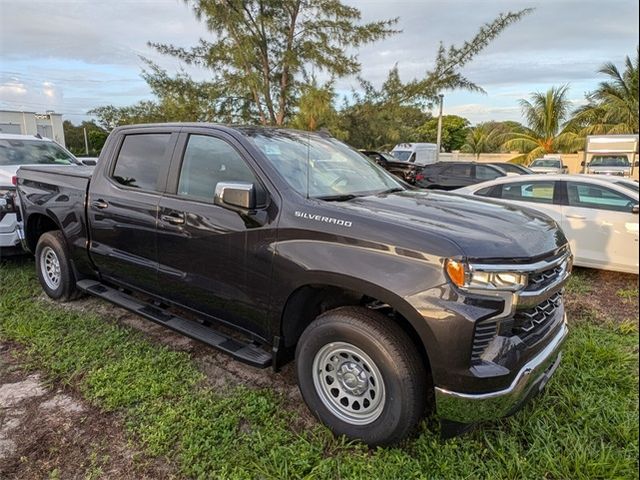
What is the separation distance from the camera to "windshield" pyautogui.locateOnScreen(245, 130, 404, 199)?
9.29 feet

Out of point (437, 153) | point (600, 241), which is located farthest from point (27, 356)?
point (437, 153)

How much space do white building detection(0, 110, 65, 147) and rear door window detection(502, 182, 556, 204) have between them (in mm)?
10298

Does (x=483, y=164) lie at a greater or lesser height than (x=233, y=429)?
greater

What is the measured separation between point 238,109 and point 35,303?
1006 cm

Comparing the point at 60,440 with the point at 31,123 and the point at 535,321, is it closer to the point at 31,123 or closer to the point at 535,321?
the point at 535,321

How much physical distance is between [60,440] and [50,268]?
2711 mm

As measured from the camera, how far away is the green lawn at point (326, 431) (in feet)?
7.40

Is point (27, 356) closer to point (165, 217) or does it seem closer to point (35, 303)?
point (35, 303)

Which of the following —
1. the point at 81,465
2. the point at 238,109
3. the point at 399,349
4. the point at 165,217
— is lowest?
the point at 81,465

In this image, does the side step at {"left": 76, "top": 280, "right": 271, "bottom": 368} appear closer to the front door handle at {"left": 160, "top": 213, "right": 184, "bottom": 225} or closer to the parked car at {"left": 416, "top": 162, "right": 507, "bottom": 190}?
the front door handle at {"left": 160, "top": 213, "right": 184, "bottom": 225}

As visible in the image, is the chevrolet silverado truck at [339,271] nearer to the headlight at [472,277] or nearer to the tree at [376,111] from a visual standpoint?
the headlight at [472,277]

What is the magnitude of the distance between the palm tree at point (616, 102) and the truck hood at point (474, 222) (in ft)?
2.00

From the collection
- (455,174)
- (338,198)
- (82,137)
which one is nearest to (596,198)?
(338,198)

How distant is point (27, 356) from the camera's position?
348 cm
